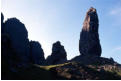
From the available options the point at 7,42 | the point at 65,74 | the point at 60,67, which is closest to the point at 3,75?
the point at 7,42

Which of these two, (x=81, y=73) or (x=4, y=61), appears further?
(x=81, y=73)

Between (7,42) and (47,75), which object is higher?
(7,42)

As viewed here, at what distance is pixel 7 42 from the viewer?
421 ft

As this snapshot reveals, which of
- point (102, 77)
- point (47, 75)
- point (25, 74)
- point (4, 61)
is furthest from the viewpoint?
point (102, 77)

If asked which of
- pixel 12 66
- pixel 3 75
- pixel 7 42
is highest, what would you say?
pixel 7 42

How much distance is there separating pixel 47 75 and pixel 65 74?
44.5 feet

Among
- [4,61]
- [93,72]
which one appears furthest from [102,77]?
[4,61]

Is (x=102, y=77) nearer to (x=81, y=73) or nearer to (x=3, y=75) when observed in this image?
(x=81, y=73)

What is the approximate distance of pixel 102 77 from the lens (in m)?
141

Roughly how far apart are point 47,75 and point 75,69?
83.9 feet

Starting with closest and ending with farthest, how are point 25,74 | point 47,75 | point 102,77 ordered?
1. point 25,74
2. point 47,75
3. point 102,77

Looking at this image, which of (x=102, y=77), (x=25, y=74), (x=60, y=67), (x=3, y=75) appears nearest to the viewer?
(x=3, y=75)

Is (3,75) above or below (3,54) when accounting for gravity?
below

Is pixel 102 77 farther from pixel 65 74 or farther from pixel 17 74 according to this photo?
pixel 17 74
